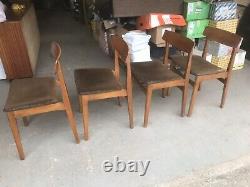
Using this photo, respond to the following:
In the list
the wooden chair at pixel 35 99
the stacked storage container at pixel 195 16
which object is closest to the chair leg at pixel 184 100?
the wooden chair at pixel 35 99

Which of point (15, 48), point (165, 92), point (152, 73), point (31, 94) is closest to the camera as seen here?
point (31, 94)

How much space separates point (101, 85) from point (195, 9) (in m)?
1.81

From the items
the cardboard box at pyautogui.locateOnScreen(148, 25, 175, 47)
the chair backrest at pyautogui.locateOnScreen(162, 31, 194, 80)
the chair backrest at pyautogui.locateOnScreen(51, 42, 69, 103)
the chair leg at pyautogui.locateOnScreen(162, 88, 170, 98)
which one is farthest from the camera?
the cardboard box at pyautogui.locateOnScreen(148, 25, 175, 47)

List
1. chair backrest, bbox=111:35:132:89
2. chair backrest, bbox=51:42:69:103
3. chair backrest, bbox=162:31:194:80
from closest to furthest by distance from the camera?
chair backrest, bbox=51:42:69:103 → chair backrest, bbox=111:35:132:89 → chair backrest, bbox=162:31:194:80

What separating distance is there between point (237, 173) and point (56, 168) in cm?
132

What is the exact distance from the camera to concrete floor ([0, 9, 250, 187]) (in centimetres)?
178

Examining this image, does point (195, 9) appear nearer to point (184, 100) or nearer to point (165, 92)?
point (165, 92)

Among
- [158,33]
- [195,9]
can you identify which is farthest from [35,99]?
[195,9]

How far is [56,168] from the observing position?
1.83 meters

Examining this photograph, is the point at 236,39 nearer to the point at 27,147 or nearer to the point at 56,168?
the point at 56,168

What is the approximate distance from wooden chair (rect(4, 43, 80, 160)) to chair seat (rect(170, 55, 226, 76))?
117 cm

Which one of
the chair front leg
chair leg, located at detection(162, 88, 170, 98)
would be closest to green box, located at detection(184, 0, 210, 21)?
chair leg, located at detection(162, 88, 170, 98)

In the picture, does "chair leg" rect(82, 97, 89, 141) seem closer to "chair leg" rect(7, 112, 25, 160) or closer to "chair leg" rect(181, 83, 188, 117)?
"chair leg" rect(7, 112, 25, 160)

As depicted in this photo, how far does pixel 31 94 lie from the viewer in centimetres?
184
